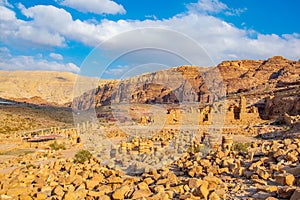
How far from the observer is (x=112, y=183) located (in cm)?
820

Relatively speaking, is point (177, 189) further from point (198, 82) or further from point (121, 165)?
point (198, 82)

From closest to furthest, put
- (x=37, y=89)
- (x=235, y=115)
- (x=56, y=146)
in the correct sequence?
(x=56, y=146) < (x=235, y=115) < (x=37, y=89)

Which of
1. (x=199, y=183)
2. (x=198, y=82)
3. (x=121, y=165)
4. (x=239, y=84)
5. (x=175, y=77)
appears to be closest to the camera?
(x=199, y=183)

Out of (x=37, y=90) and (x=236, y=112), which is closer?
(x=236, y=112)

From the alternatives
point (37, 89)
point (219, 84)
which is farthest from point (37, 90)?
point (219, 84)

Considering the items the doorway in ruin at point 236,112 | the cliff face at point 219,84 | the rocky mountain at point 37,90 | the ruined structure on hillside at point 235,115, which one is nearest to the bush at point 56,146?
the ruined structure on hillside at point 235,115

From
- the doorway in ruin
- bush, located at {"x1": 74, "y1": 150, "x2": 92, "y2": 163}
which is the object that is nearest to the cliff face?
the doorway in ruin

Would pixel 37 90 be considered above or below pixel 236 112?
above

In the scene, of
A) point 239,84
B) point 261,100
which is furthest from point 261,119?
point 239,84

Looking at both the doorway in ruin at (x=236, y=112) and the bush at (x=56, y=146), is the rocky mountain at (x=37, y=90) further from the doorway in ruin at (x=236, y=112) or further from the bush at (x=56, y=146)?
the bush at (x=56, y=146)

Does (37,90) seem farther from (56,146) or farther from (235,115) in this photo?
(56,146)

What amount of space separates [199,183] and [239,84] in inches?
3001

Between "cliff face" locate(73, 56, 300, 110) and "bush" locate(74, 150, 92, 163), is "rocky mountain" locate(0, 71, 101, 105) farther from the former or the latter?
"bush" locate(74, 150, 92, 163)

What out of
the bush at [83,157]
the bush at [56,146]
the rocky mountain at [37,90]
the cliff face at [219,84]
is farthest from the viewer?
the rocky mountain at [37,90]
